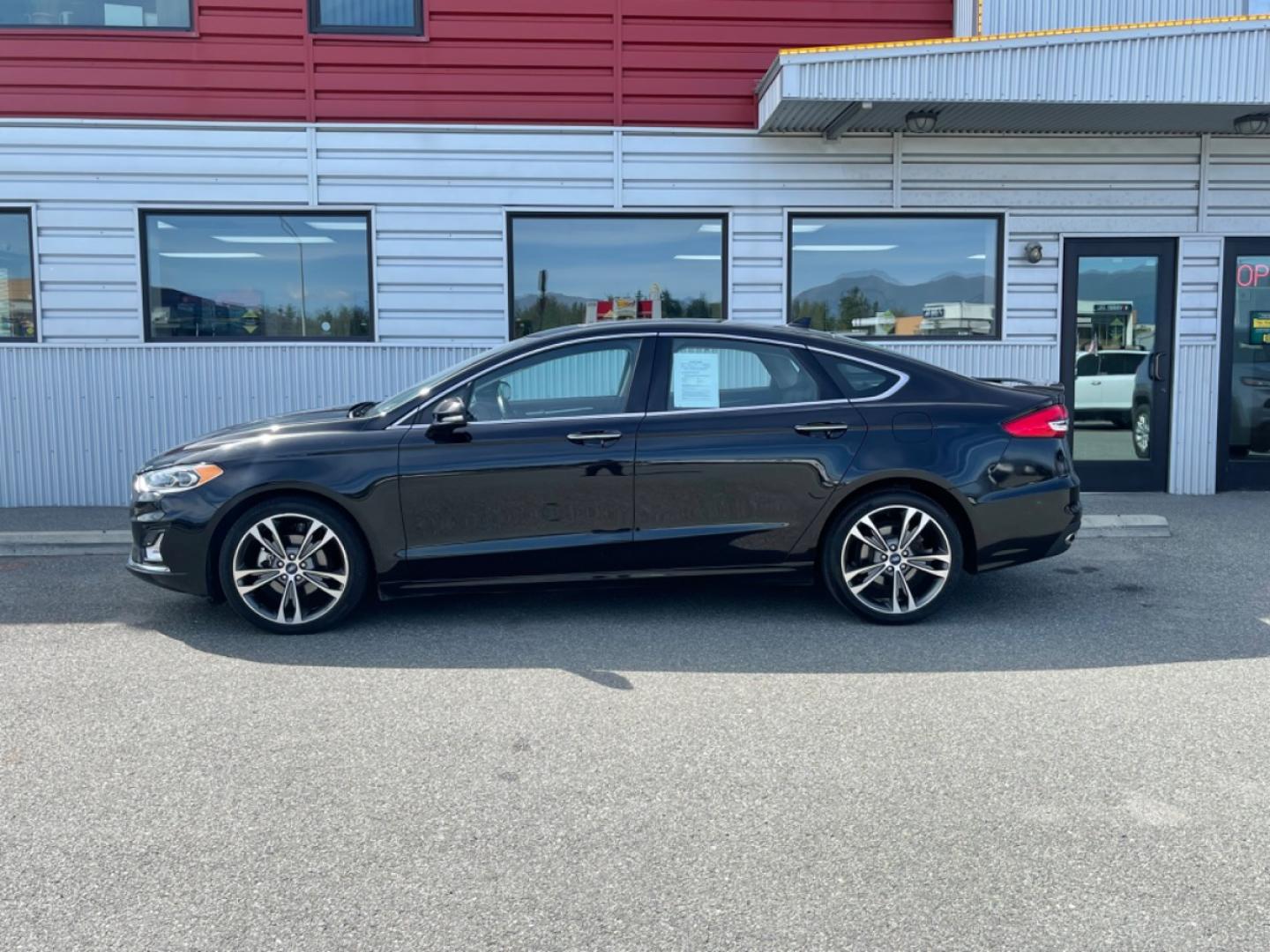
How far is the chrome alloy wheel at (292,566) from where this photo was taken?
563 centimetres

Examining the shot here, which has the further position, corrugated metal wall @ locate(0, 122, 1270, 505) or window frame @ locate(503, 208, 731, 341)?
window frame @ locate(503, 208, 731, 341)

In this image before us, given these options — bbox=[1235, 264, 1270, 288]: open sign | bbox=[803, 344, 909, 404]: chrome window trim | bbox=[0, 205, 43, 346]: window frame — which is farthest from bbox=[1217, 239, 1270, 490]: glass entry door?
bbox=[0, 205, 43, 346]: window frame

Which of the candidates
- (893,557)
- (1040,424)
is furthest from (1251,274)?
(893,557)

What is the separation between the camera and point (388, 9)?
9.63 meters

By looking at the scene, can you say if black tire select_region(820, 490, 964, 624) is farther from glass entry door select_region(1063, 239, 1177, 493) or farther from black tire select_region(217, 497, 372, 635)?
glass entry door select_region(1063, 239, 1177, 493)

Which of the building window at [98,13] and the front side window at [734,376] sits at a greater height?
the building window at [98,13]

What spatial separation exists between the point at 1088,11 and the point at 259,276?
7.33 metres

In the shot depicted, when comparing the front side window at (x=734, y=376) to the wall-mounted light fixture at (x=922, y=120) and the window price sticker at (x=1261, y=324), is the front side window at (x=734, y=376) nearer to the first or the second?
the wall-mounted light fixture at (x=922, y=120)

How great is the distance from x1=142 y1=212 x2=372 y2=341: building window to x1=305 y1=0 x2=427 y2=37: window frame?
4.94 ft

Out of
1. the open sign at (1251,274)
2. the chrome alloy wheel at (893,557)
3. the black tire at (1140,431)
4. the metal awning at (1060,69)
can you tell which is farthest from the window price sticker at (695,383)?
the open sign at (1251,274)

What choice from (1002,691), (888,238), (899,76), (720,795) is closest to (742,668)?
(1002,691)

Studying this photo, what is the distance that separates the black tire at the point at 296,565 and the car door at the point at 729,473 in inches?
57.9

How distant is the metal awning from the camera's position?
8320 millimetres

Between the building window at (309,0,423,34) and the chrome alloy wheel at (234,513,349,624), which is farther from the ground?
the building window at (309,0,423,34)
